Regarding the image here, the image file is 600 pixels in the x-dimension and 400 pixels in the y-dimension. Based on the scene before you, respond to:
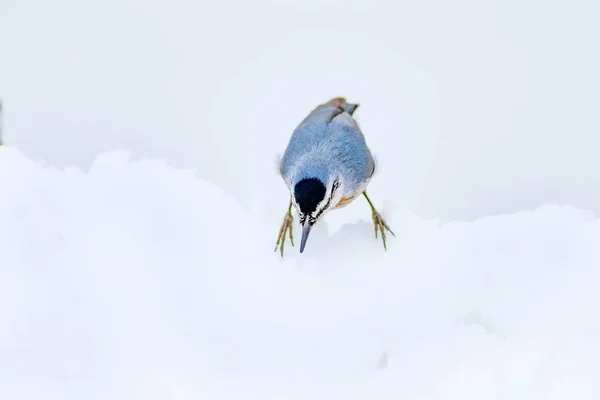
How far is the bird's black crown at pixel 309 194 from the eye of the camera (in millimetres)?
3514

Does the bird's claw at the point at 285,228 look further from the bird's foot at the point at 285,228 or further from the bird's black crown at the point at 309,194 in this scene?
the bird's black crown at the point at 309,194

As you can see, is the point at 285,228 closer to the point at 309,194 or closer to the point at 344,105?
the point at 309,194

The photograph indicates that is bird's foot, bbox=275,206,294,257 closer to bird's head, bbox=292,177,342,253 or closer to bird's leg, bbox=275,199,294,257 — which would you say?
bird's leg, bbox=275,199,294,257

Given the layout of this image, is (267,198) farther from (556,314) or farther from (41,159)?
(556,314)

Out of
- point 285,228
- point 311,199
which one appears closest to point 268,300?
point 285,228

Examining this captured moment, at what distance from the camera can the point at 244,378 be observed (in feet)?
11.9

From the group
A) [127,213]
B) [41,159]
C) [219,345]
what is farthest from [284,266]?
[41,159]

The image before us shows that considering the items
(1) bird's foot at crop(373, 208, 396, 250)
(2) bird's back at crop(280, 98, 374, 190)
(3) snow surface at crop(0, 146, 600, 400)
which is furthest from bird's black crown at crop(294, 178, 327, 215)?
(1) bird's foot at crop(373, 208, 396, 250)

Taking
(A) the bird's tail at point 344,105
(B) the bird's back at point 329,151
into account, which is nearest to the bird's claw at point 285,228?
(B) the bird's back at point 329,151

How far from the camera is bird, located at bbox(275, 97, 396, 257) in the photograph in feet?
11.7

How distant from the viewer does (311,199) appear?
11.5 feet

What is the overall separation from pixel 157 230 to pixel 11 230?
80 centimetres

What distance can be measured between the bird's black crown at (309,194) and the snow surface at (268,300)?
622mm

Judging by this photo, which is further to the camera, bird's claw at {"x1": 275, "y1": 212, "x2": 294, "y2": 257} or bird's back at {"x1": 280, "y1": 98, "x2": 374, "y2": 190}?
bird's claw at {"x1": 275, "y1": 212, "x2": 294, "y2": 257}
